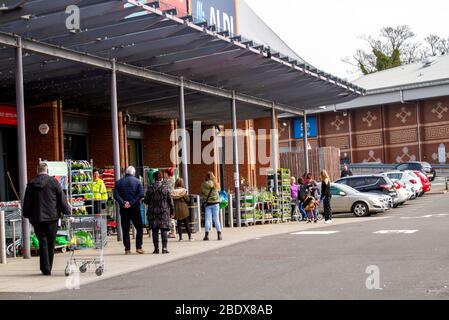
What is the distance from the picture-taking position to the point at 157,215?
16.1m

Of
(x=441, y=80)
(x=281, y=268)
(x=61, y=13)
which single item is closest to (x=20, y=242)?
(x=61, y=13)

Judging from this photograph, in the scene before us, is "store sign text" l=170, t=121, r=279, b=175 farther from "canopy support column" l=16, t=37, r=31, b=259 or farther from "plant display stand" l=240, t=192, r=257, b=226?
"canopy support column" l=16, t=37, r=31, b=259

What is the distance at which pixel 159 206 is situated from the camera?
16141mm

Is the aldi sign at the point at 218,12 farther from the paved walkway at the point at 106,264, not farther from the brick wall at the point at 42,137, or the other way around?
the paved walkway at the point at 106,264

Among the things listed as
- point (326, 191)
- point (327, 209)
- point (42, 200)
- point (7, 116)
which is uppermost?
point (7, 116)

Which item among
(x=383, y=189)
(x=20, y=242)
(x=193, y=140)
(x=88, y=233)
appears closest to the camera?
(x=88, y=233)

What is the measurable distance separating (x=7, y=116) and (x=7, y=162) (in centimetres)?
151

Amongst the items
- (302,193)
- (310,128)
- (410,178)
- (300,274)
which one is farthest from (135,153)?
(310,128)

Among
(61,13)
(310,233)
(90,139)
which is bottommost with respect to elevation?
(310,233)

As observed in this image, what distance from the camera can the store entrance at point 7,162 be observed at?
79.3 feet

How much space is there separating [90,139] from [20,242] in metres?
12.2

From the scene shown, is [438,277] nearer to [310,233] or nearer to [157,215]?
[157,215]

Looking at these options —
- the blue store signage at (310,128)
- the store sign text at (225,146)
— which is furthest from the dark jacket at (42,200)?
the blue store signage at (310,128)

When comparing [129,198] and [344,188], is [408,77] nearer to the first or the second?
[344,188]
